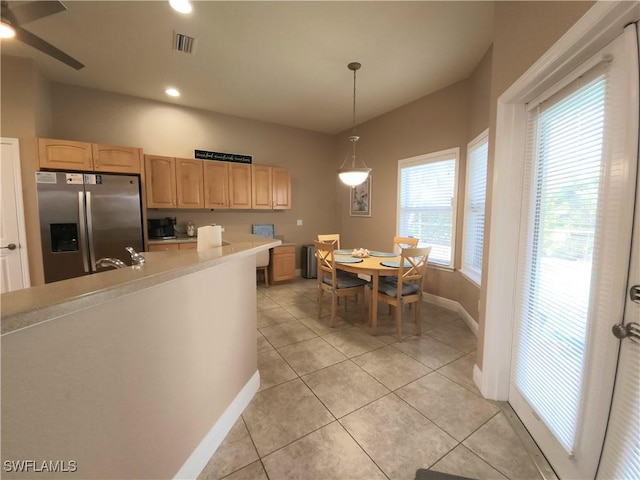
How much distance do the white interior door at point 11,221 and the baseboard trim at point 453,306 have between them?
17.0ft

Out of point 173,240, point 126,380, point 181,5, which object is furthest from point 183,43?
point 126,380

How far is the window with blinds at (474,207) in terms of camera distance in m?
2.87

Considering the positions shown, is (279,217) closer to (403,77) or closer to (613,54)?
(403,77)

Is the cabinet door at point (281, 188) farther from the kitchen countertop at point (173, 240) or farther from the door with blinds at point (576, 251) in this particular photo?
the door with blinds at point (576, 251)

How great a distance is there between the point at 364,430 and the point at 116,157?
414cm

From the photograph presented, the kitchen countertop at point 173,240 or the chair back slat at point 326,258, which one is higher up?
the kitchen countertop at point 173,240

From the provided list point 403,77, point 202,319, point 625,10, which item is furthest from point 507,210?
point 403,77

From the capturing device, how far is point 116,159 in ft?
11.1

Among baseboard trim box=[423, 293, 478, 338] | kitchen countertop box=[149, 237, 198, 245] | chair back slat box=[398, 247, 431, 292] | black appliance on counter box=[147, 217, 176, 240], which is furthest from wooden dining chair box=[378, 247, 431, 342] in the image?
black appliance on counter box=[147, 217, 176, 240]

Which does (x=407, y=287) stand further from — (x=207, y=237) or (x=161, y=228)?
(x=161, y=228)

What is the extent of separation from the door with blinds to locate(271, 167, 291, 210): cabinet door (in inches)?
151

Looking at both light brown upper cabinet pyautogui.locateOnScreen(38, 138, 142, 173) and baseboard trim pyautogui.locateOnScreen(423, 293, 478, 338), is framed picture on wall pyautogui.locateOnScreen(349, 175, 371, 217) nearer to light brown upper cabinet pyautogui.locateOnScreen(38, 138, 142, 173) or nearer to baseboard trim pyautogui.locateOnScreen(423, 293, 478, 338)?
baseboard trim pyautogui.locateOnScreen(423, 293, 478, 338)

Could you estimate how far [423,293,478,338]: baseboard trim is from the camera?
287 cm

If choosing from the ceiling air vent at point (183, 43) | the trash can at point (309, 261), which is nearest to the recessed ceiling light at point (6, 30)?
the ceiling air vent at point (183, 43)
